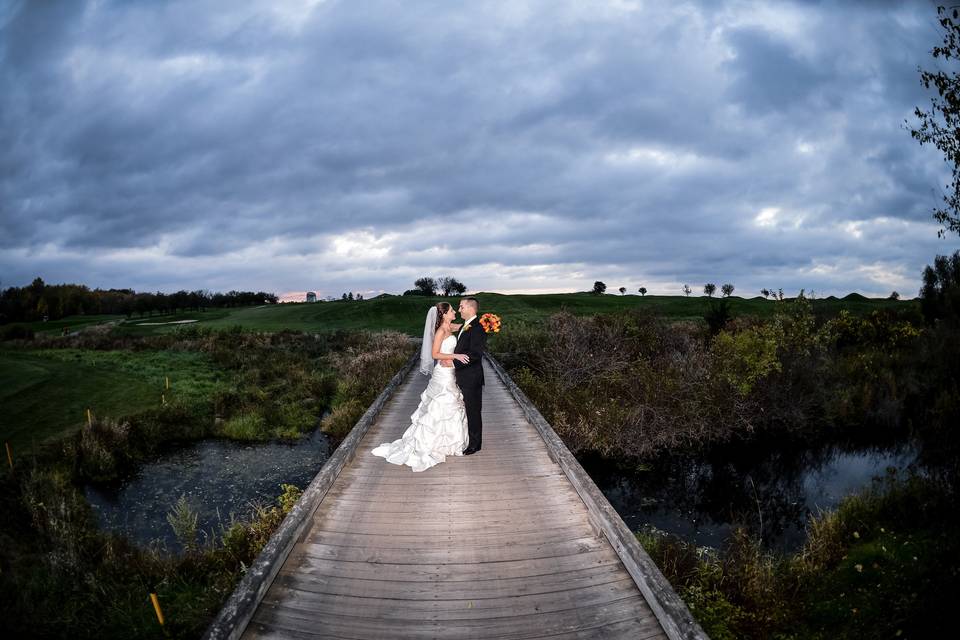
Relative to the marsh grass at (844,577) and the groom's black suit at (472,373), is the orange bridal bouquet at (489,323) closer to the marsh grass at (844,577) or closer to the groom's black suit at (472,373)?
the groom's black suit at (472,373)

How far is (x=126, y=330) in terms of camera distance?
131ft

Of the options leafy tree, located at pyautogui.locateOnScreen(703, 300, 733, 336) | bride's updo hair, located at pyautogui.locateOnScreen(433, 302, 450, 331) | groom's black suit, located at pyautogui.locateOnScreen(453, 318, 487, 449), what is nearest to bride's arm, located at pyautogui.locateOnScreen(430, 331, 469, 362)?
groom's black suit, located at pyautogui.locateOnScreen(453, 318, 487, 449)

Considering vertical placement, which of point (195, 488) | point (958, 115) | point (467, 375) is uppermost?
point (958, 115)

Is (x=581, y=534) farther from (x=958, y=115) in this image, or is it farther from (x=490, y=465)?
(x=958, y=115)

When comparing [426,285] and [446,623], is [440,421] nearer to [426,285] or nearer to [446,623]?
[446,623]

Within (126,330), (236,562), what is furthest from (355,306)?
(236,562)

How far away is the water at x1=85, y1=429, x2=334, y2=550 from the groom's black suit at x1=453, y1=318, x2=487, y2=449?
18.8ft

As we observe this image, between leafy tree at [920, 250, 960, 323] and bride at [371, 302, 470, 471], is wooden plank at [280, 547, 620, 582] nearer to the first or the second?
bride at [371, 302, 470, 471]

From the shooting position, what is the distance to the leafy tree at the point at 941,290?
25.5 meters

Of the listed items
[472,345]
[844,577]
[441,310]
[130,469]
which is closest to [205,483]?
[130,469]

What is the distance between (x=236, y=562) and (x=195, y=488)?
219 inches

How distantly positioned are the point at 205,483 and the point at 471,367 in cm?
889

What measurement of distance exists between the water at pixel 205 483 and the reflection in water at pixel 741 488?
336 inches

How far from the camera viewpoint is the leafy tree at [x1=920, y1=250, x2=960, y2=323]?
25.5m
